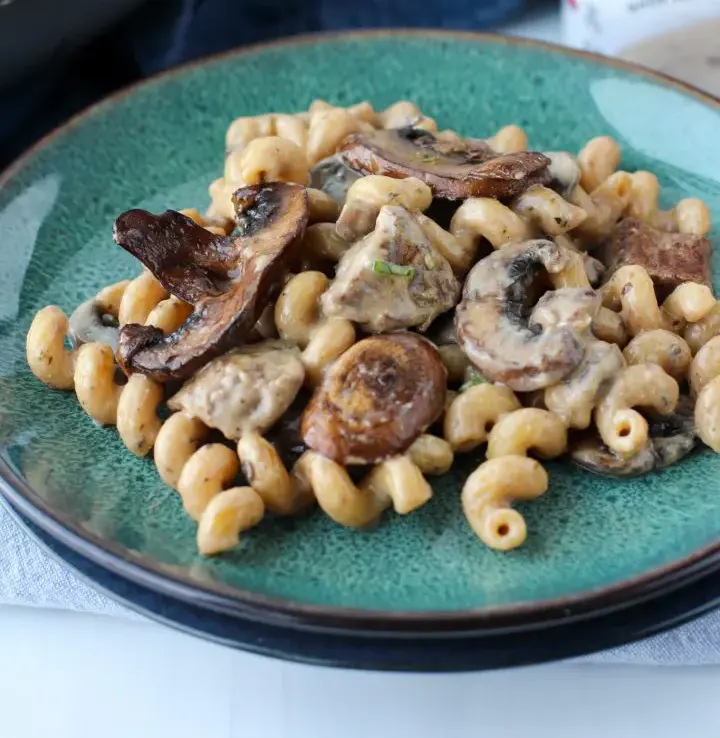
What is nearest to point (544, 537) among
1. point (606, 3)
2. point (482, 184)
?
point (482, 184)

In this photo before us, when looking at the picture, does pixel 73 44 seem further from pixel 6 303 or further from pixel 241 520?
pixel 241 520

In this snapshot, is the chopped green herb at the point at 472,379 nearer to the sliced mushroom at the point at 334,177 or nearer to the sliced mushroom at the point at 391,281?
the sliced mushroom at the point at 391,281

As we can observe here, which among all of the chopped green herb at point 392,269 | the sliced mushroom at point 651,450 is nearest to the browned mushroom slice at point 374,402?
the chopped green herb at point 392,269

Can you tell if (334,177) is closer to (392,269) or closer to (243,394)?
(392,269)

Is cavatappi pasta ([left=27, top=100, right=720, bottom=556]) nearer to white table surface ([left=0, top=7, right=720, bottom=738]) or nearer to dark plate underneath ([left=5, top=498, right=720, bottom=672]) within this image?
dark plate underneath ([left=5, top=498, right=720, bottom=672])

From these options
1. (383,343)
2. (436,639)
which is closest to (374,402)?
(383,343)
